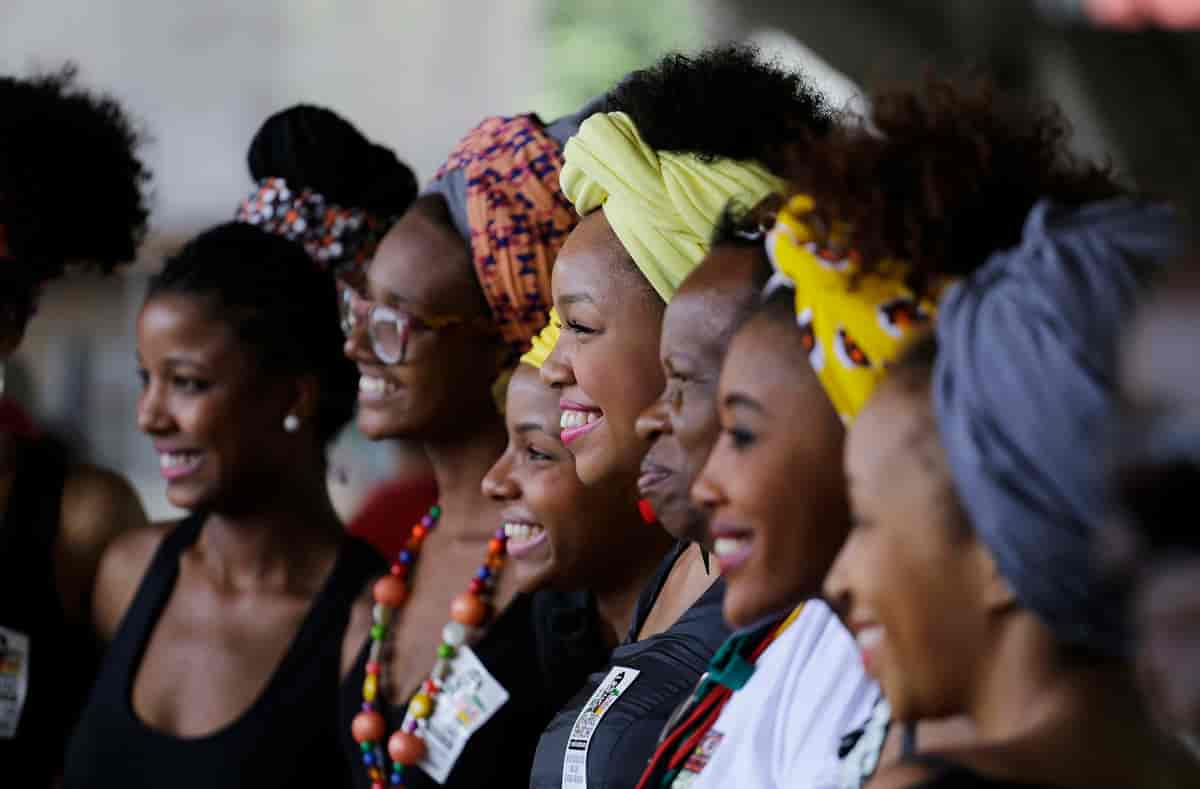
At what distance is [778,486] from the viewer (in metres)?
1.65

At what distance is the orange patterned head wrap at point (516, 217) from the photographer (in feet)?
9.43

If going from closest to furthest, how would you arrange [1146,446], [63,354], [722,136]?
[1146,446] < [722,136] < [63,354]

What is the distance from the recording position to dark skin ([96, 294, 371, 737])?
338 cm

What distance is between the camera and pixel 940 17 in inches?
253

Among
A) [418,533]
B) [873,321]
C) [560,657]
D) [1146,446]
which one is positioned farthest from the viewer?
[418,533]

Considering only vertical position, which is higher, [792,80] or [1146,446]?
[792,80]

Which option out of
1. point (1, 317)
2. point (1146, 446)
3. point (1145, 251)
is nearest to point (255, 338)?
point (1, 317)

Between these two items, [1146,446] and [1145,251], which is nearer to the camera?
[1146,446]

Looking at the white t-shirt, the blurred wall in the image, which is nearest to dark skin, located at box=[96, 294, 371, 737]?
the white t-shirt

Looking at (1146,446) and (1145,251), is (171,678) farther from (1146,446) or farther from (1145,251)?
(1146,446)

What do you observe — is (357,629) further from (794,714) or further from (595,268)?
(794,714)

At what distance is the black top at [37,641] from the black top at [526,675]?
1.11 m

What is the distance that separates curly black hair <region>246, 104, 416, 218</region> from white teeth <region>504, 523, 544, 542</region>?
3.81ft

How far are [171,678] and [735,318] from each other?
1.97m
